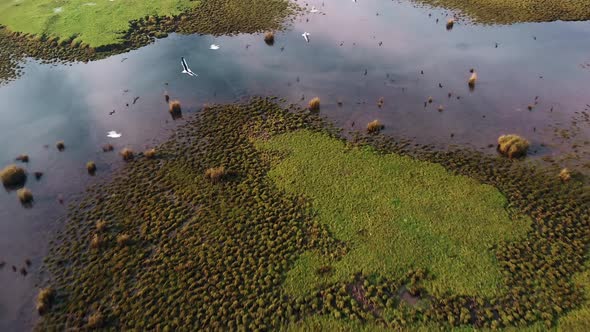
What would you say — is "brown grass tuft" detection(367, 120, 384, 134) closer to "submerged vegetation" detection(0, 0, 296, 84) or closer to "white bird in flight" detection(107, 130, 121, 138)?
"white bird in flight" detection(107, 130, 121, 138)

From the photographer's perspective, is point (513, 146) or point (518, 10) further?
point (518, 10)

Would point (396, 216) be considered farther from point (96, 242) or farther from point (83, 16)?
point (83, 16)

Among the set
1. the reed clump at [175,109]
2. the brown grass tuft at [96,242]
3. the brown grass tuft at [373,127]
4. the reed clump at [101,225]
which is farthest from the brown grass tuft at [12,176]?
the brown grass tuft at [373,127]

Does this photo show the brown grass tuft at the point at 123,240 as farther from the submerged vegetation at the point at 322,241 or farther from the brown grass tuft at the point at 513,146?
the brown grass tuft at the point at 513,146

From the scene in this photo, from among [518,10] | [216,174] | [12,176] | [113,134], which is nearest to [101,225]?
[216,174]

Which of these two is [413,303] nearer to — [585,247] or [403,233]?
[403,233]
